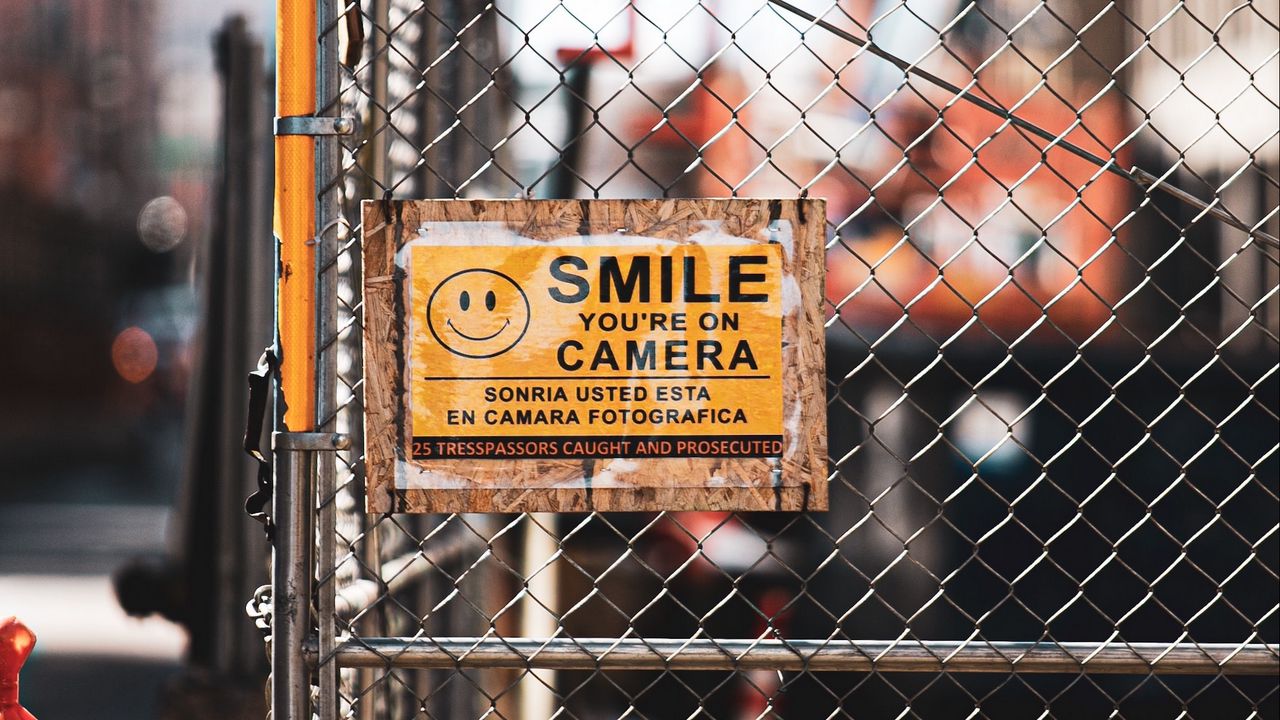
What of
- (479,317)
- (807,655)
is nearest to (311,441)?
(479,317)

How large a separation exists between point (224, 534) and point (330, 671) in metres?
1.83

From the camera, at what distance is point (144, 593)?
12.5 feet

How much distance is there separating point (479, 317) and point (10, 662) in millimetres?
951

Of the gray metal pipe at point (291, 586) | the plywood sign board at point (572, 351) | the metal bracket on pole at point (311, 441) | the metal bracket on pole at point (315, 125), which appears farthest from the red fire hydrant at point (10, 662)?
the metal bracket on pole at point (315, 125)

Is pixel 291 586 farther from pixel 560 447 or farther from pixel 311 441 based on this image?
pixel 560 447

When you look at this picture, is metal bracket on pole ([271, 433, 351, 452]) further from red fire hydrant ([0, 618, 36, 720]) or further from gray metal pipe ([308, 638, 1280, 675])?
red fire hydrant ([0, 618, 36, 720])

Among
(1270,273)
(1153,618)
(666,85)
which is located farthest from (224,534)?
(1270,273)

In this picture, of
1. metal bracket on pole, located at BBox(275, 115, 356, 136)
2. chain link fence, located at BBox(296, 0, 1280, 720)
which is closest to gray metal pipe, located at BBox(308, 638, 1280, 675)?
chain link fence, located at BBox(296, 0, 1280, 720)

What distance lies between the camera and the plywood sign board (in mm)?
2021

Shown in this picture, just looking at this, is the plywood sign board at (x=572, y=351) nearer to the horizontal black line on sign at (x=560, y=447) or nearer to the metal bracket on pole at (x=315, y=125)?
the horizontal black line on sign at (x=560, y=447)

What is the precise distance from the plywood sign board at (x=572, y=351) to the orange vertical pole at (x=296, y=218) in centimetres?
10

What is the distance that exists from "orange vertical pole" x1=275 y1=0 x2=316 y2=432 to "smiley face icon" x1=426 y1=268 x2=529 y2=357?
22 centimetres

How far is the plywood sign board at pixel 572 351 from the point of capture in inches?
79.6

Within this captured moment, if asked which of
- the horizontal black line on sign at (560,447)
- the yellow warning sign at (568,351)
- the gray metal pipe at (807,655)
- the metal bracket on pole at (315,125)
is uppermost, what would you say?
the metal bracket on pole at (315,125)
